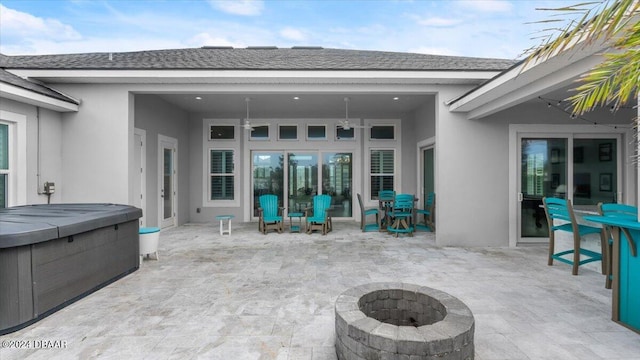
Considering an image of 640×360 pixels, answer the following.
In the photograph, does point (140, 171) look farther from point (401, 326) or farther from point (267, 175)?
point (401, 326)

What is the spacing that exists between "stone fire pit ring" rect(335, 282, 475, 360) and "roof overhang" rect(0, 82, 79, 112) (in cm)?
498

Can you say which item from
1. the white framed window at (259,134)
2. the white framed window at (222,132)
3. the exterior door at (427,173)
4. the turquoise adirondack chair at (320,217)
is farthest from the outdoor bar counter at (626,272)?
the white framed window at (222,132)

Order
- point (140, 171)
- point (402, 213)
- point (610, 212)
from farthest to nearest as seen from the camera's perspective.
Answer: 1. point (402, 213)
2. point (140, 171)
3. point (610, 212)

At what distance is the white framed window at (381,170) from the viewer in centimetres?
793

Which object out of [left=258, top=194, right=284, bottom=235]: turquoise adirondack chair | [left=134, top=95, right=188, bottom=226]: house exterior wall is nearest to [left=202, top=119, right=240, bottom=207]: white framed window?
[left=134, top=95, right=188, bottom=226]: house exterior wall

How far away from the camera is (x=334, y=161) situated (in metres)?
7.98

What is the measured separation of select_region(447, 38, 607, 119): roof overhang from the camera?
2949 millimetres

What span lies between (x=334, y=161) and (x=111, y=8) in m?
7.85

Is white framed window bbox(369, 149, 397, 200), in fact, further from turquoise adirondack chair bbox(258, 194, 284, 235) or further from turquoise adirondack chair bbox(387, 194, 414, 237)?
turquoise adirondack chair bbox(258, 194, 284, 235)

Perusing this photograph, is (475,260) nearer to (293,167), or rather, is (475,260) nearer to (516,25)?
(516,25)

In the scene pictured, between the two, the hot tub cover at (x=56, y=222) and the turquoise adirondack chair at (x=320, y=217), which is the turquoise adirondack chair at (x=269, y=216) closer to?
the turquoise adirondack chair at (x=320, y=217)

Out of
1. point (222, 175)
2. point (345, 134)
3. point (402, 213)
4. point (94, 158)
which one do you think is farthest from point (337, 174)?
point (94, 158)

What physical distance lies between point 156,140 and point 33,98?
2.31 metres

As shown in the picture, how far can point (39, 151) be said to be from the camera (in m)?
4.47
